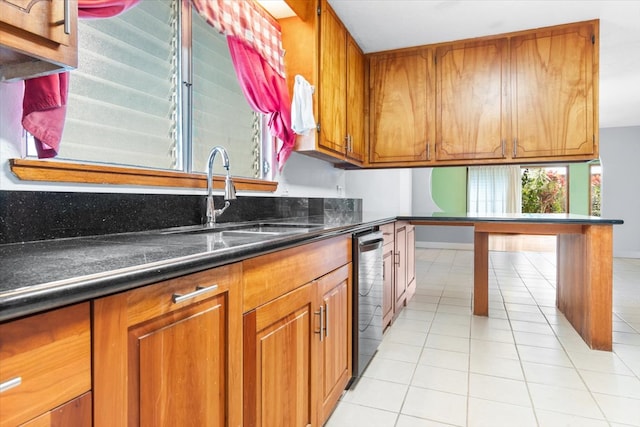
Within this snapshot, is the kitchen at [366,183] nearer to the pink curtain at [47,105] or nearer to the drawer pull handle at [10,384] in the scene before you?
the pink curtain at [47,105]

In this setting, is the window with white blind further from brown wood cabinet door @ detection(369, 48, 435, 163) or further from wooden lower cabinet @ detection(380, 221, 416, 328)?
brown wood cabinet door @ detection(369, 48, 435, 163)

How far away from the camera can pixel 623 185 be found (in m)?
6.48

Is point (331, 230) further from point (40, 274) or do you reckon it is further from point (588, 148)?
point (588, 148)

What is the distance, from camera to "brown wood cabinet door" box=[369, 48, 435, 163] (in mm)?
3426

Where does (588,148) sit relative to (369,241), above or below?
above

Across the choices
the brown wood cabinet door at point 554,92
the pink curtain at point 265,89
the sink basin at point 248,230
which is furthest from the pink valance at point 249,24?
the brown wood cabinet door at point 554,92

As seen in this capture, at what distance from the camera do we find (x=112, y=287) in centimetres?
65

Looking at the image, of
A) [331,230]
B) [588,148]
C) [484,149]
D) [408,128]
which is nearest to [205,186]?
[331,230]

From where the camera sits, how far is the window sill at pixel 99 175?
115cm

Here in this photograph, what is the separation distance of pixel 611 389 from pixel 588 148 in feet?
6.12

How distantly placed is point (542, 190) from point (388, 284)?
29.2ft

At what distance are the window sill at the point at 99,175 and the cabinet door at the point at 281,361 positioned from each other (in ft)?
2.56

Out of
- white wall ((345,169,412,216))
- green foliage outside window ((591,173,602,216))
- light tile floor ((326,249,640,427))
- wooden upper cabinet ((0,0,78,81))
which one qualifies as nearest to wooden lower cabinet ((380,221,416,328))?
light tile floor ((326,249,640,427))

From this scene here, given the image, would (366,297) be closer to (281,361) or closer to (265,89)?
(281,361)
